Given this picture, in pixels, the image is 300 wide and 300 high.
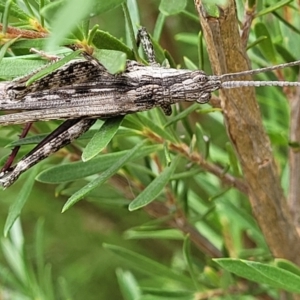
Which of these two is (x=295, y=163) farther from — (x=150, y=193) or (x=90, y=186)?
(x=90, y=186)

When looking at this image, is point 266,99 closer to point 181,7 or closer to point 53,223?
point 181,7

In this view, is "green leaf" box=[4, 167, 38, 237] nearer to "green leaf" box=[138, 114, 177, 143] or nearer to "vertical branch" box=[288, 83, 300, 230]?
"green leaf" box=[138, 114, 177, 143]

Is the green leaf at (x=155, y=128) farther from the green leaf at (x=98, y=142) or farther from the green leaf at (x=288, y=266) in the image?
the green leaf at (x=288, y=266)

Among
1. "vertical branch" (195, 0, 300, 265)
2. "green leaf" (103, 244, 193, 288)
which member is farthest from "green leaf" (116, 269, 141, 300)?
"vertical branch" (195, 0, 300, 265)

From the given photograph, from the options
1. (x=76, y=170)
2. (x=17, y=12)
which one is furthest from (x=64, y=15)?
(x=76, y=170)

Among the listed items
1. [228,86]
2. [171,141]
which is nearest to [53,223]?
[171,141]
